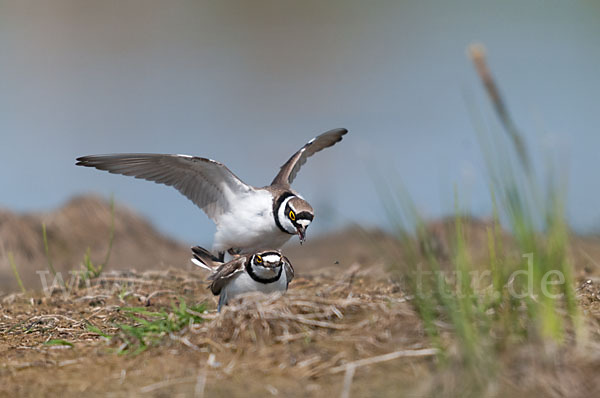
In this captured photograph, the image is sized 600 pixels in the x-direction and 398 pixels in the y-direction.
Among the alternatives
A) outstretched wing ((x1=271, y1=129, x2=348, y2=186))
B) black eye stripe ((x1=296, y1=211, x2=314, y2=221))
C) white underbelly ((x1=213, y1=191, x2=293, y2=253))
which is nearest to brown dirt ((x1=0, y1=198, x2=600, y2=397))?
black eye stripe ((x1=296, y1=211, x2=314, y2=221))

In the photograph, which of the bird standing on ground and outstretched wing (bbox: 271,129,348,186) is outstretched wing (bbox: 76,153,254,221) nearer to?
outstretched wing (bbox: 271,129,348,186)

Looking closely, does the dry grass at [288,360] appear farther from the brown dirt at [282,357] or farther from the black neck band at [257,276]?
the black neck band at [257,276]

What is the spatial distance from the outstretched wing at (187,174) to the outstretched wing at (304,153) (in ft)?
2.25

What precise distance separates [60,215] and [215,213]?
252 inches

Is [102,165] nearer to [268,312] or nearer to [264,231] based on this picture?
[264,231]

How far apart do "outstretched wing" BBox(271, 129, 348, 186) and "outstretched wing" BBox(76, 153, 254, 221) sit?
2.25 ft

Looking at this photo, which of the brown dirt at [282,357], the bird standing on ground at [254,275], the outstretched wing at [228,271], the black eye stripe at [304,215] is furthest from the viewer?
the black eye stripe at [304,215]

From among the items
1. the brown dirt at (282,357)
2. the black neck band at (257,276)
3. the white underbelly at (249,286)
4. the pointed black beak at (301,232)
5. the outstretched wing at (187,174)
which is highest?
the outstretched wing at (187,174)

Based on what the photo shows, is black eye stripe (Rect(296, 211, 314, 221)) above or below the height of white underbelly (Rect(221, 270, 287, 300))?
above

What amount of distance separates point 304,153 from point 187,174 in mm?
1562

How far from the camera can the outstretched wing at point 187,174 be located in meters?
6.32

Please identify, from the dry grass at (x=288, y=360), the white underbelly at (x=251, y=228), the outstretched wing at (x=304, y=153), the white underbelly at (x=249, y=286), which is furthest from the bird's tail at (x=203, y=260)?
the outstretched wing at (x=304, y=153)

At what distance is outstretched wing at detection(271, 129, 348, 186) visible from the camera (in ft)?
23.7

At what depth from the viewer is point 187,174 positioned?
6730mm
